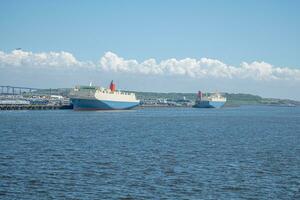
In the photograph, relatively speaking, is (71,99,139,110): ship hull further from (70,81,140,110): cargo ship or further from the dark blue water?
the dark blue water

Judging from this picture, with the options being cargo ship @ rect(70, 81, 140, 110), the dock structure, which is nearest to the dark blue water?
cargo ship @ rect(70, 81, 140, 110)

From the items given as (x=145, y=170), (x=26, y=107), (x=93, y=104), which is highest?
(x=93, y=104)

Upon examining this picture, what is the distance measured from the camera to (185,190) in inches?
868

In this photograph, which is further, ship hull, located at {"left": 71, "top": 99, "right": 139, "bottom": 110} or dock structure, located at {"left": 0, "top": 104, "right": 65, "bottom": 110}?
dock structure, located at {"left": 0, "top": 104, "right": 65, "bottom": 110}

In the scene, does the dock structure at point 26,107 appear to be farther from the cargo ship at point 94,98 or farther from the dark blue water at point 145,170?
the dark blue water at point 145,170

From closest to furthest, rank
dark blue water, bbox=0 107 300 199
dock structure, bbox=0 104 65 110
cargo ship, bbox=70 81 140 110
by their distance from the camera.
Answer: dark blue water, bbox=0 107 300 199 → cargo ship, bbox=70 81 140 110 → dock structure, bbox=0 104 65 110

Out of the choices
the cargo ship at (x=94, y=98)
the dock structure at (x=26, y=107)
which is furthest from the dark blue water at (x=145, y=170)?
the dock structure at (x=26, y=107)

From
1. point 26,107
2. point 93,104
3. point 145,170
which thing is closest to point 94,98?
point 93,104

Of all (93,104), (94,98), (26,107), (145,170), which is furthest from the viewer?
(26,107)

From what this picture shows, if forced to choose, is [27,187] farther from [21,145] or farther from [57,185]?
[21,145]

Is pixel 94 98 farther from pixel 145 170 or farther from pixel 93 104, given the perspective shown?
pixel 145 170

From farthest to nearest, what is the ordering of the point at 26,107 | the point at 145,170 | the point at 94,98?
the point at 26,107 < the point at 94,98 < the point at 145,170

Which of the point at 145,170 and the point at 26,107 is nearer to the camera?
the point at 145,170

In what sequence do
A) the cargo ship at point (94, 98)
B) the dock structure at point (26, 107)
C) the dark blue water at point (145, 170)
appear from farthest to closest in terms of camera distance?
the dock structure at point (26, 107) → the cargo ship at point (94, 98) → the dark blue water at point (145, 170)
